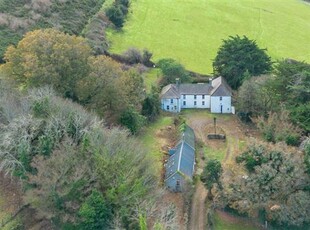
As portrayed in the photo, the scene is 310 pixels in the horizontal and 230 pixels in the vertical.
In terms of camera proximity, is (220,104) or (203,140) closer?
(203,140)

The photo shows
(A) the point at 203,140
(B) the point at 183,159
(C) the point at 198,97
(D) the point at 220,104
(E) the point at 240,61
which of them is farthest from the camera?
(E) the point at 240,61

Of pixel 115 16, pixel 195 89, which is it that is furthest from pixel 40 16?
pixel 195 89

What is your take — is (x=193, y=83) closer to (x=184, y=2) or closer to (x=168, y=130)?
(x=168, y=130)

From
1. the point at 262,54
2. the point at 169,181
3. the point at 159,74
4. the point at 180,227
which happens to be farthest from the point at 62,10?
the point at 180,227

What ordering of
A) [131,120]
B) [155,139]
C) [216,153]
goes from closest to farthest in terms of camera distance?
1. [131,120]
2. [216,153]
3. [155,139]

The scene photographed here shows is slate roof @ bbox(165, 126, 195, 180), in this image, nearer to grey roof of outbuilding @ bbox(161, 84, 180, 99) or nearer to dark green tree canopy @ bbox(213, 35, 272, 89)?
grey roof of outbuilding @ bbox(161, 84, 180, 99)

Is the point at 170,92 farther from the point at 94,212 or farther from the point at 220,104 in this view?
the point at 94,212

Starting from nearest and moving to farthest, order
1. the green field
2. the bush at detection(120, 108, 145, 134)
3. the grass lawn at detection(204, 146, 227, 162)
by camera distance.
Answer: the bush at detection(120, 108, 145, 134), the grass lawn at detection(204, 146, 227, 162), the green field

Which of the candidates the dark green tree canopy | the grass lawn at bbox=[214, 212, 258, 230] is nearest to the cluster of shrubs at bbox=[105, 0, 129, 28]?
the dark green tree canopy
